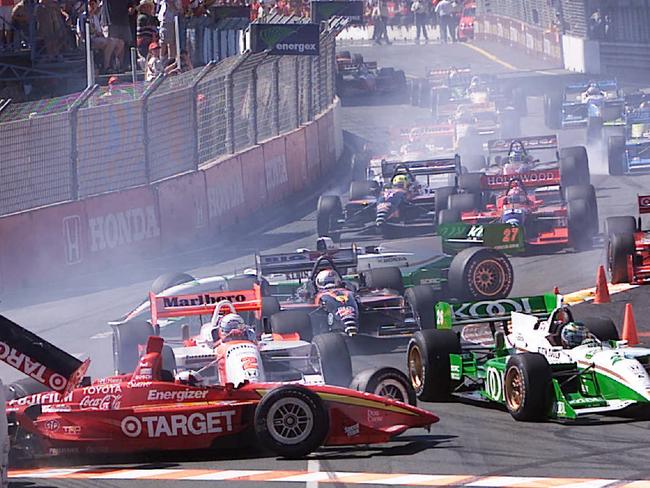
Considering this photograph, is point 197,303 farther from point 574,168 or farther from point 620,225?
point 574,168

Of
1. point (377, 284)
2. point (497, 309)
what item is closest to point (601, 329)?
point (497, 309)

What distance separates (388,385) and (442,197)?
1142 centimetres

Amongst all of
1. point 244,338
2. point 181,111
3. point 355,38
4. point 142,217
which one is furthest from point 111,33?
point 355,38

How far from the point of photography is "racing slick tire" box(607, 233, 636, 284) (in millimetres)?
17266

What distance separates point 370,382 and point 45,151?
9593 mm

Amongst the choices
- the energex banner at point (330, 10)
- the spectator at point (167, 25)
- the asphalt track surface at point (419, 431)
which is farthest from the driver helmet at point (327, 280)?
the energex banner at point (330, 10)

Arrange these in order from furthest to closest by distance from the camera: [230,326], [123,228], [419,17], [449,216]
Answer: [419,17] → [449,216] → [123,228] → [230,326]

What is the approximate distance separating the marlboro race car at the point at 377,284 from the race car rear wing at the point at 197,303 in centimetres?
117

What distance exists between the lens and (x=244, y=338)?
11.9 meters

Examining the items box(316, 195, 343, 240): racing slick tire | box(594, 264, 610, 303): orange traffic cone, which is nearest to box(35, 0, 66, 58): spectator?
box(316, 195, 343, 240): racing slick tire

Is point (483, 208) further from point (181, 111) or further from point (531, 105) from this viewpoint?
point (531, 105)

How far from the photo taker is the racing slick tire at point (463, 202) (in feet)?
69.4

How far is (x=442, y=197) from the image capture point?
22078mm

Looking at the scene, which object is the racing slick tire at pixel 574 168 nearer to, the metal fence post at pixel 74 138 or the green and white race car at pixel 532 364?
the metal fence post at pixel 74 138
